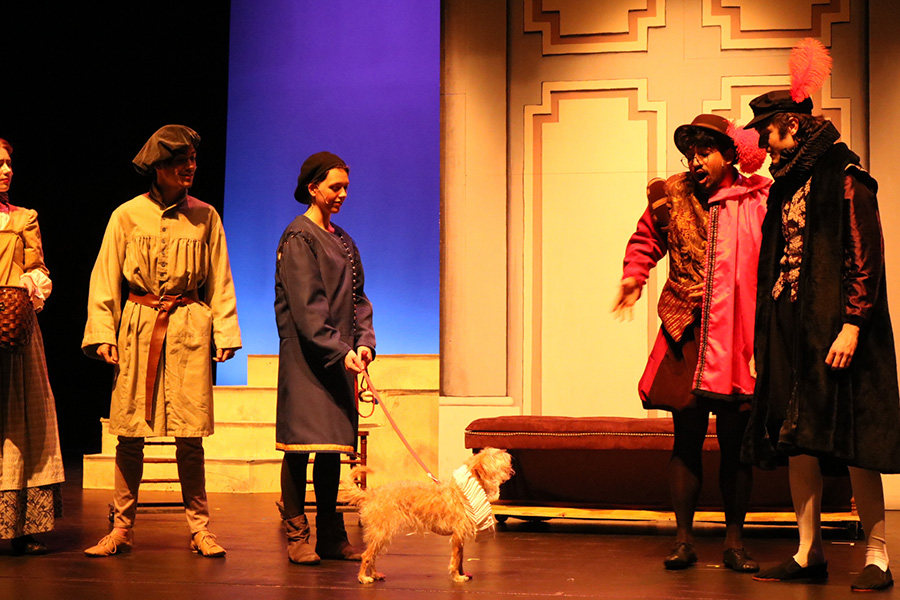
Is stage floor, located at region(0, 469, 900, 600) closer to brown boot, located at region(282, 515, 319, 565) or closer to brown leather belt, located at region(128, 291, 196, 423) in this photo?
brown boot, located at region(282, 515, 319, 565)

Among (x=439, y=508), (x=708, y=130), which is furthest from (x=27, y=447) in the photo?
(x=708, y=130)

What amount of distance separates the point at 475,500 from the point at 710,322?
93 cm

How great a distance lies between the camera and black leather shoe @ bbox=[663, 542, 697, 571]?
10.3 feet

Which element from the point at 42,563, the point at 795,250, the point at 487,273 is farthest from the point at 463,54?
the point at 42,563

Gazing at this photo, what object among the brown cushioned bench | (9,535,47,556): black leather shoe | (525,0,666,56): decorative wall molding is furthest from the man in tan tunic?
(525,0,666,56): decorative wall molding

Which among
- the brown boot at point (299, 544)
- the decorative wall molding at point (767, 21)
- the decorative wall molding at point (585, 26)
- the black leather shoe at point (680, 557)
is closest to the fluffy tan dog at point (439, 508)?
the brown boot at point (299, 544)

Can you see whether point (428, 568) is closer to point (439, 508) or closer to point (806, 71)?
point (439, 508)

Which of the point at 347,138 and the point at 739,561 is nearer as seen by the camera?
the point at 739,561

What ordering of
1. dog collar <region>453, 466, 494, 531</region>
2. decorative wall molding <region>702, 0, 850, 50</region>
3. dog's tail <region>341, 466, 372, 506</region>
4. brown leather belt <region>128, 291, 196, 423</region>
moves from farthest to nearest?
decorative wall molding <region>702, 0, 850, 50</region> < brown leather belt <region>128, 291, 196, 423</region> < dog's tail <region>341, 466, 372, 506</region> < dog collar <region>453, 466, 494, 531</region>

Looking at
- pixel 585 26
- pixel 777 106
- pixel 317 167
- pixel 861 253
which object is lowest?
pixel 861 253

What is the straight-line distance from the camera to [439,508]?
114 inches

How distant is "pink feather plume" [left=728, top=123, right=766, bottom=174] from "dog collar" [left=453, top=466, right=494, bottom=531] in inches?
52.1

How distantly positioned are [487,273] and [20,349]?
8.12 ft

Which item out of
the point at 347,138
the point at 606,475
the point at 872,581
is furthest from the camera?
the point at 347,138
